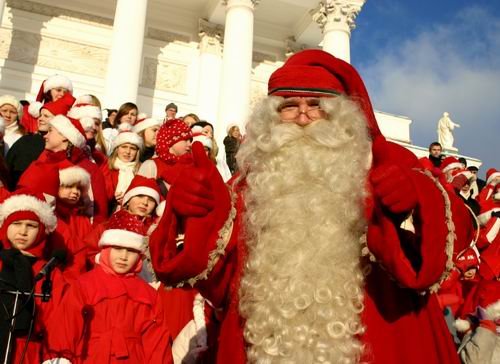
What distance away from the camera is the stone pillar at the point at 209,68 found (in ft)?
66.3

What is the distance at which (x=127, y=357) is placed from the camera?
3.53 meters

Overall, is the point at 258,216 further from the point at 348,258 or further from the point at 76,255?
the point at 76,255

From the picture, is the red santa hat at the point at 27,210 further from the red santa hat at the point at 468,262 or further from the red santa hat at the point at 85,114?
the red santa hat at the point at 468,262

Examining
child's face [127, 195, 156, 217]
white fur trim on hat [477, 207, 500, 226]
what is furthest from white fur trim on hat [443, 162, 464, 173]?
child's face [127, 195, 156, 217]

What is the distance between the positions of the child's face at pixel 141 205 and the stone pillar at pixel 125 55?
10607 millimetres

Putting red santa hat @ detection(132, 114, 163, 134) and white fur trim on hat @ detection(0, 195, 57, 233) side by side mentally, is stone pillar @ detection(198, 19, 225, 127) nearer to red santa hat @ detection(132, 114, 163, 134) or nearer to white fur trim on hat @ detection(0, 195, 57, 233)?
red santa hat @ detection(132, 114, 163, 134)

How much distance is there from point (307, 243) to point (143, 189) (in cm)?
319

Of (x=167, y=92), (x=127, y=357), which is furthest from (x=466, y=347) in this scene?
(x=167, y=92)

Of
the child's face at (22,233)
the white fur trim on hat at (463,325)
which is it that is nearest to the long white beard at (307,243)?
the child's face at (22,233)

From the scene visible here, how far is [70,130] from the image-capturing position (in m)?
5.51

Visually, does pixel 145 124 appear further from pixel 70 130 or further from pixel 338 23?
pixel 338 23

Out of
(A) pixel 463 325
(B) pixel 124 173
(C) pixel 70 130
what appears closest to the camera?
(A) pixel 463 325

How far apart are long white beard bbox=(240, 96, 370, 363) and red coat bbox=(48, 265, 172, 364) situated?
1708mm

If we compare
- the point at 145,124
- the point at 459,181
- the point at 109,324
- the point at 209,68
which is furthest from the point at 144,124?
the point at 209,68
